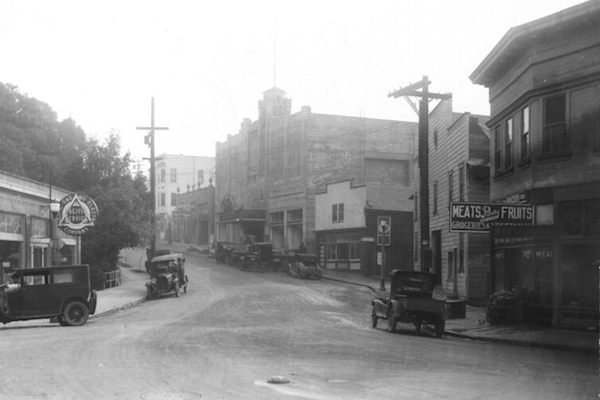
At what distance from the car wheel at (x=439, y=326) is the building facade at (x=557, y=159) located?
2.84 m

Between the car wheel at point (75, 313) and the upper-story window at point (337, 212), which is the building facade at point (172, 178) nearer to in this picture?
the upper-story window at point (337, 212)

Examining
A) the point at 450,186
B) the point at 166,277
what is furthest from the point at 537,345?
the point at 166,277

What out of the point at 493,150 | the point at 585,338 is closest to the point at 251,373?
the point at 585,338

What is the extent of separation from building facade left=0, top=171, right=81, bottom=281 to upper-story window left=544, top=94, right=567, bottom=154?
1682 centimetres

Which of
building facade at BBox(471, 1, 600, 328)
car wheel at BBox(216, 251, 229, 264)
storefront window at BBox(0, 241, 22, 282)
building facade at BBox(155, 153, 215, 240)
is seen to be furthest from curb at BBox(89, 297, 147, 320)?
building facade at BBox(155, 153, 215, 240)

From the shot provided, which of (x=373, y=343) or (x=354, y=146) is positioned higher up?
(x=354, y=146)

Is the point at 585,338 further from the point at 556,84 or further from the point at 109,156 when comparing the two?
the point at 109,156

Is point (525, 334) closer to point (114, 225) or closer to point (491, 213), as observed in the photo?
point (491, 213)

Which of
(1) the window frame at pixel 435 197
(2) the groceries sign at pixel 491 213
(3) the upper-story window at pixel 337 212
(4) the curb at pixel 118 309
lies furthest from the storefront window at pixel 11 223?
(3) the upper-story window at pixel 337 212

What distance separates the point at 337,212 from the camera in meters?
52.3

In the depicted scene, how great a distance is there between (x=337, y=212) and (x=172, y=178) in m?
57.3

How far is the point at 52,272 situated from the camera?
798 inches

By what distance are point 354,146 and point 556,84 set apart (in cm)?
4182

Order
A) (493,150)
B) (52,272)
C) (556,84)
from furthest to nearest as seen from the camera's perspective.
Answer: (493,150) < (52,272) < (556,84)
